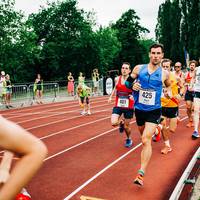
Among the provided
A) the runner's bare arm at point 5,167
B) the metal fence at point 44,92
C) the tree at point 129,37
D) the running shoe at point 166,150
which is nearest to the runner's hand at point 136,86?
the running shoe at point 166,150

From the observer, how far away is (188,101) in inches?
Answer: 443

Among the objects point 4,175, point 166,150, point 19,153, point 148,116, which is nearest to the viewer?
point 19,153

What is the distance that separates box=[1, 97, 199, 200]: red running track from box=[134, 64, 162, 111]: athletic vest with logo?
3.84 ft

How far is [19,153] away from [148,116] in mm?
5019

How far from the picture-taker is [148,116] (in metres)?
6.17

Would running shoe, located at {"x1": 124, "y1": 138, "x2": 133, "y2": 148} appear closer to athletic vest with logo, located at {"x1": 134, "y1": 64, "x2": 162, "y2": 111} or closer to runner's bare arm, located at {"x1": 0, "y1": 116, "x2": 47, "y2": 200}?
athletic vest with logo, located at {"x1": 134, "y1": 64, "x2": 162, "y2": 111}

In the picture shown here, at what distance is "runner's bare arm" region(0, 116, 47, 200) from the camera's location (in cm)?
121

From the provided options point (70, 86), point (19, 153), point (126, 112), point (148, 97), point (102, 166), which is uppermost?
point (19, 153)

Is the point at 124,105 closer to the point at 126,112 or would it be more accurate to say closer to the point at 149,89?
the point at 126,112

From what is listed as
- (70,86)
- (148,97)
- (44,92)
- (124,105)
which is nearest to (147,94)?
(148,97)

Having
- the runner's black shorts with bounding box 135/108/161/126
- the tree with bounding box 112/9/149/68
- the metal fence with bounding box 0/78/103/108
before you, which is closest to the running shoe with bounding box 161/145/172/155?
the runner's black shorts with bounding box 135/108/161/126

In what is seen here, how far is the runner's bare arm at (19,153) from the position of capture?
121 centimetres

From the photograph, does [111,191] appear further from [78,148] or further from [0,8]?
[0,8]

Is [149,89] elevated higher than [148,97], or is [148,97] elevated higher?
[149,89]
